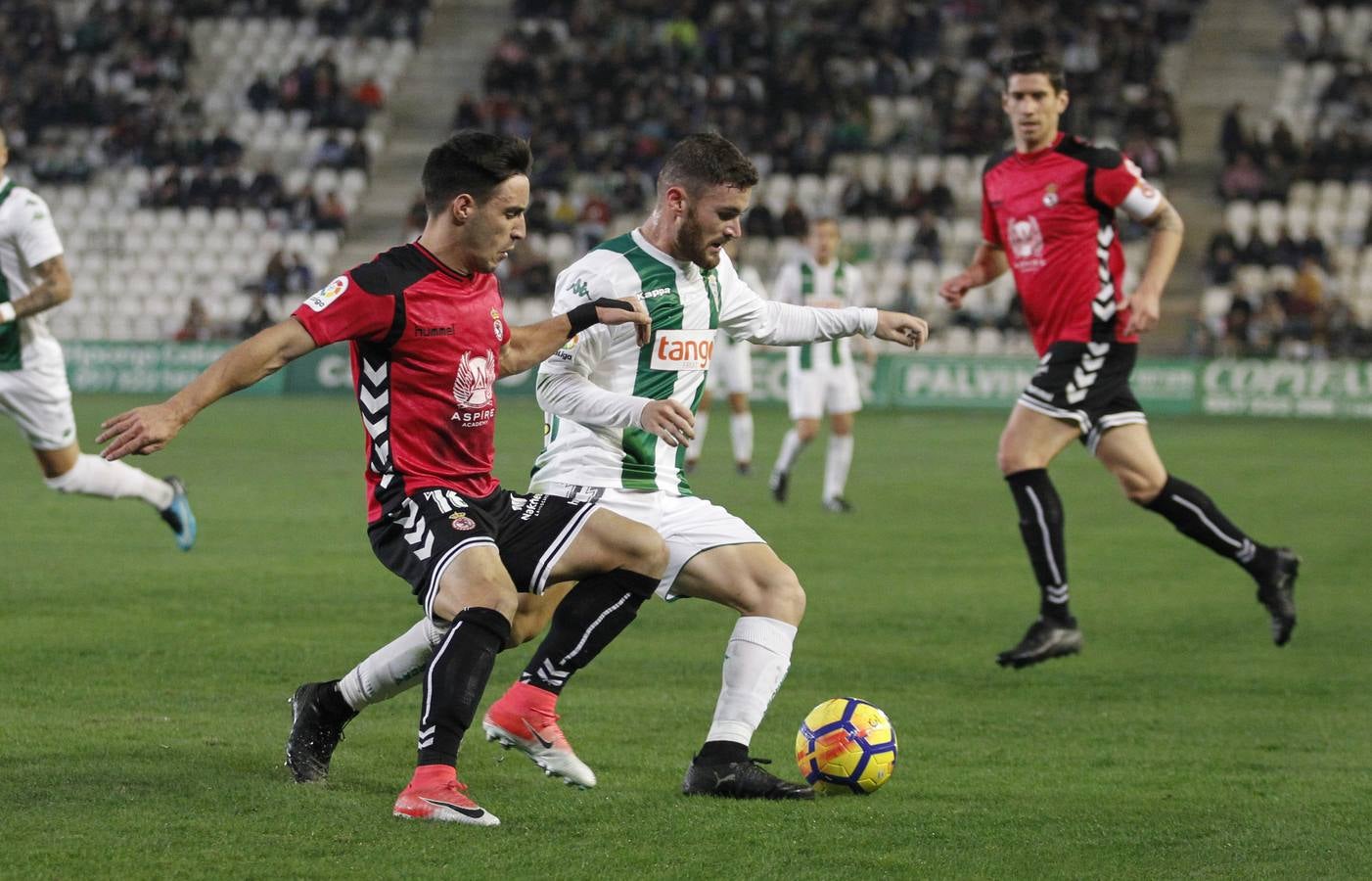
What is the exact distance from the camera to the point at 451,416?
5.11m

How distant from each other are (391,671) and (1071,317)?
13.4 feet

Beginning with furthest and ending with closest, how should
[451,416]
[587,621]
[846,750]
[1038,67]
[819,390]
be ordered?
[819,390]
[1038,67]
[587,621]
[846,750]
[451,416]

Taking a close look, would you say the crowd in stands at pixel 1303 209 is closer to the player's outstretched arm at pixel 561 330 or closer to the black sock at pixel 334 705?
the player's outstretched arm at pixel 561 330

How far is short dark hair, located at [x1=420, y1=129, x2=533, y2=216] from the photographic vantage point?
5039 mm

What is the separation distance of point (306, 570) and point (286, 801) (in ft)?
17.6

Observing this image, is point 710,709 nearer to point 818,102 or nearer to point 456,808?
point 456,808

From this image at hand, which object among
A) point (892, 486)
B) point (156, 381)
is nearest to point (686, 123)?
point (156, 381)

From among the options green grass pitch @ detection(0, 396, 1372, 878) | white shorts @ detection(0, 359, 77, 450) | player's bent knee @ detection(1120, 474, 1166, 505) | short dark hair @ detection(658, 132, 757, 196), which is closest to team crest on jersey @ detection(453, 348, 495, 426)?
short dark hair @ detection(658, 132, 757, 196)

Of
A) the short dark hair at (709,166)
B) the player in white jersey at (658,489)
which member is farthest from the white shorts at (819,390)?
the short dark hair at (709,166)

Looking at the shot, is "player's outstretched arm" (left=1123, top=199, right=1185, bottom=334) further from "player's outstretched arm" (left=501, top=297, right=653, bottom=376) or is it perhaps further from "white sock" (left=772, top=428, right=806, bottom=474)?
"white sock" (left=772, top=428, right=806, bottom=474)

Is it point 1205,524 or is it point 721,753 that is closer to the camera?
point 721,753

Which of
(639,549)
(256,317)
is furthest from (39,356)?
(256,317)

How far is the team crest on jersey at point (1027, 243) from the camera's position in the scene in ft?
26.7

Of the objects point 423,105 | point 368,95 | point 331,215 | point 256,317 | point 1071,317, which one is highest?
point 1071,317
